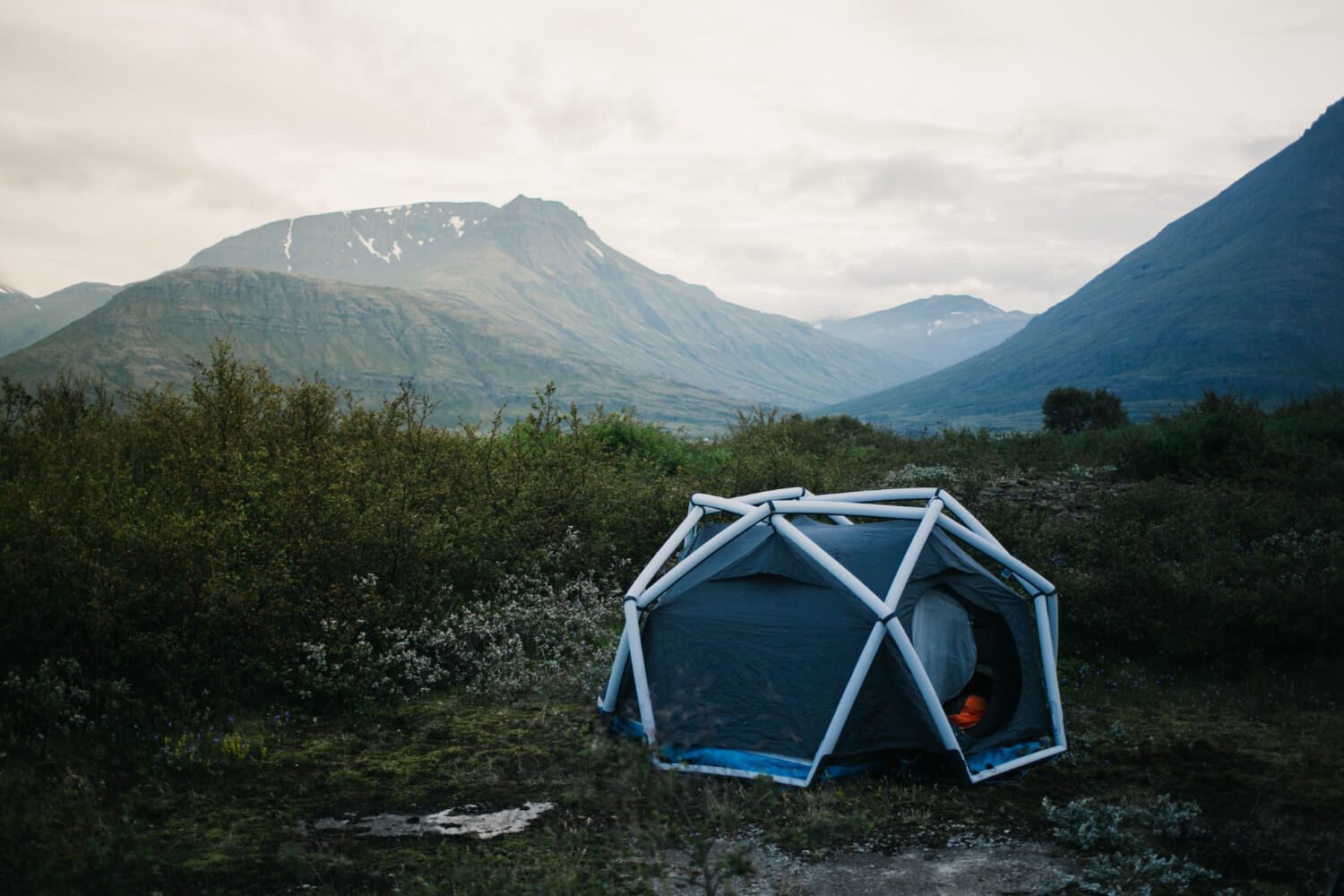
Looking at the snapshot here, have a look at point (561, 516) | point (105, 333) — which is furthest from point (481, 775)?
point (105, 333)

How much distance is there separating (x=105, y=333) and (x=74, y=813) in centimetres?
22533

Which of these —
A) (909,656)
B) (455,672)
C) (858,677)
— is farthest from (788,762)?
(455,672)

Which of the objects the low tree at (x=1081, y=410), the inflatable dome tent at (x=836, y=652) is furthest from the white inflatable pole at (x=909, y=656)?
the low tree at (x=1081, y=410)

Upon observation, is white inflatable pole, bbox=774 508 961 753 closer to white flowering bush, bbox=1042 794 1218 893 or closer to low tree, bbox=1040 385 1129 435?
white flowering bush, bbox=1042 794 1218 893

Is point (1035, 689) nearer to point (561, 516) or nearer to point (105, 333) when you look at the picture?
point (561, 516)

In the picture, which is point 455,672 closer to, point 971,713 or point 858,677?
point 858,677

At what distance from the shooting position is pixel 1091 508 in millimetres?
16828

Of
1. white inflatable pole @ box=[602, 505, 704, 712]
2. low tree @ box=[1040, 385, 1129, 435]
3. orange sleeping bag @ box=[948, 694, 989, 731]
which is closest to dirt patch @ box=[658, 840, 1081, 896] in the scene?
orange sleeping bag @ box=[948, 694, 989, 731]

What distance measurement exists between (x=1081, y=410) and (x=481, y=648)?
39942 millimetres

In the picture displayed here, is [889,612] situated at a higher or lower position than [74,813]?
higher

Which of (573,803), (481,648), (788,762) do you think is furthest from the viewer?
(481,648)

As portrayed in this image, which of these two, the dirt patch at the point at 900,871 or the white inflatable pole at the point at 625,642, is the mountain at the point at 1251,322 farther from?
the dirt patch at the point at 900,871

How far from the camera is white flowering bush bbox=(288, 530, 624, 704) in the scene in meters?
9.44

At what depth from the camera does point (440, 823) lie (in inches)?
263
